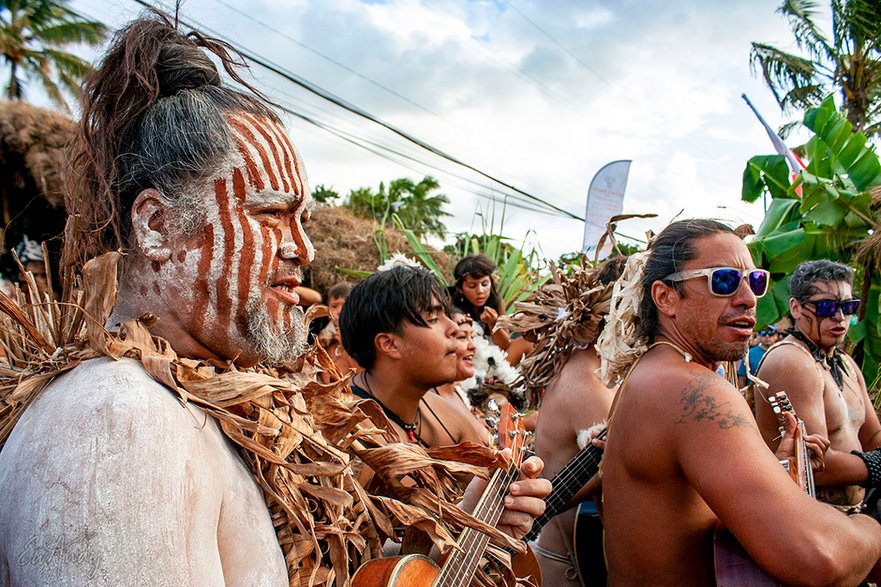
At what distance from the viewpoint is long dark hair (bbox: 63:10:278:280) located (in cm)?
162

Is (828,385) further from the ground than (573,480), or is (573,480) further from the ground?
(828,385)

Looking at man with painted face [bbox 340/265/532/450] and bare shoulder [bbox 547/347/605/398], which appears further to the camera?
bare shoulder [bbox 547/347/605/398]

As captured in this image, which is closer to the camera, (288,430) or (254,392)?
(254,392)

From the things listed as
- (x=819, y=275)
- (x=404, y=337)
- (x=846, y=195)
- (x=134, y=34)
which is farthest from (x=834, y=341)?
(x=134, y=34)

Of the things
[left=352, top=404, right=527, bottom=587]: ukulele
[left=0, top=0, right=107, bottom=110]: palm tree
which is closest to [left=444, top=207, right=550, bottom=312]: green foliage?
[left=352, top=404, right=527, bottom=587]: ukulele

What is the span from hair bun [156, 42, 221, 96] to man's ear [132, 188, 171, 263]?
312mm

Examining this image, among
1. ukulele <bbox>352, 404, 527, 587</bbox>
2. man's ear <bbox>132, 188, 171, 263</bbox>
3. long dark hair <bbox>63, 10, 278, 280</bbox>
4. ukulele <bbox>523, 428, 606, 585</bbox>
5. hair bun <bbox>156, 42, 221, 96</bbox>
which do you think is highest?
hair bun <bbox>156, 42, 221, 96</bbox>

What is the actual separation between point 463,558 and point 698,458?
0.88 m

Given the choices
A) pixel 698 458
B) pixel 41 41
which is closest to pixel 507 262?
pixel 698 458

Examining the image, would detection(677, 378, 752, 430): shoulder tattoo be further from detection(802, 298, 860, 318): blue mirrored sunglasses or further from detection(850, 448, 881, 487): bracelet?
detection(802, 298, 860, 318): blue mirrored sunglasses

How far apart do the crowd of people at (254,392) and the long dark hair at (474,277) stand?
3452 millimetres

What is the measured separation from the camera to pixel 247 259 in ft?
5.34

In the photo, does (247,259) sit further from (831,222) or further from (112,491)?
(831,222)

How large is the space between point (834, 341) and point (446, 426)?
Result: 10.1ft
